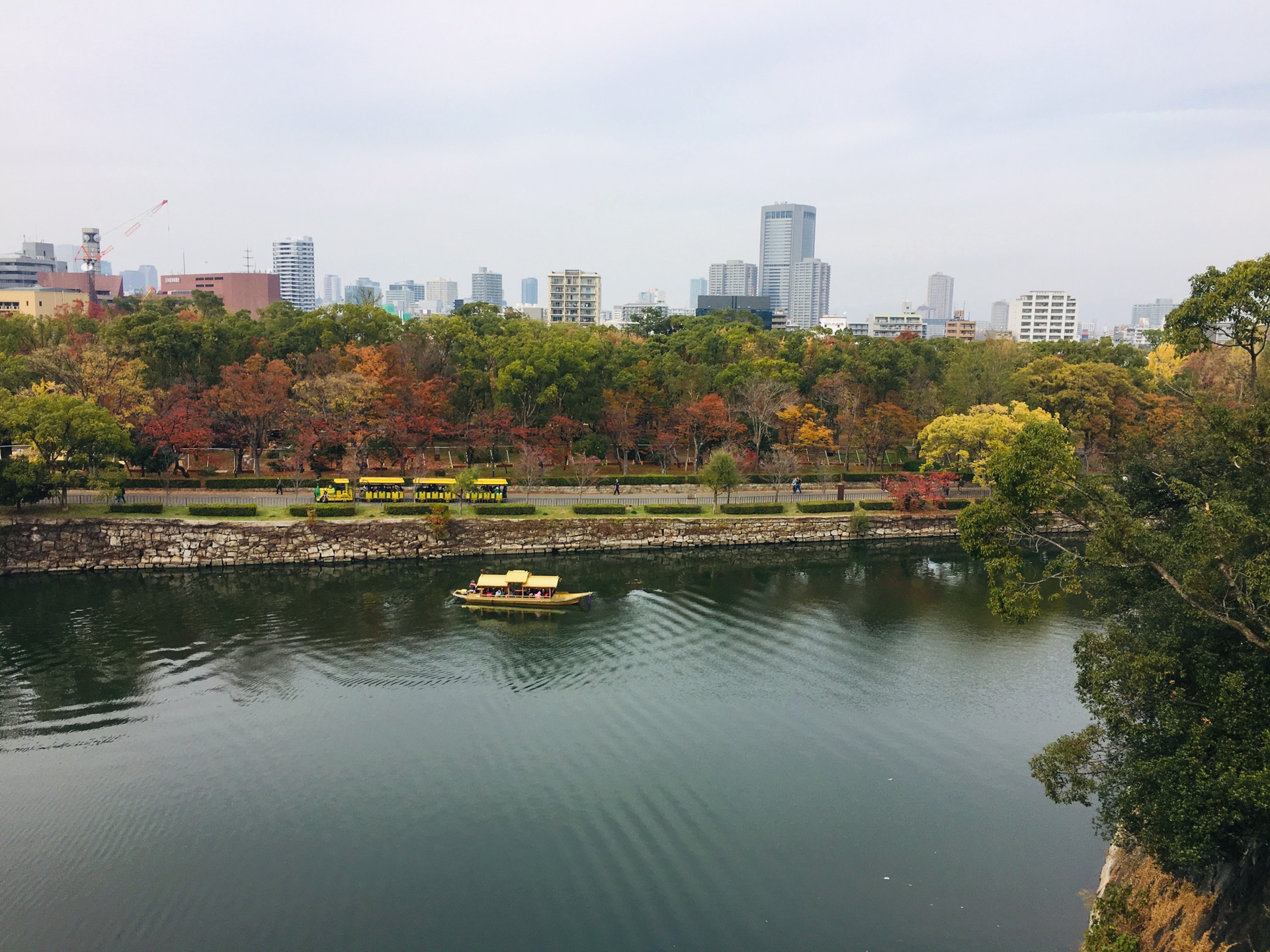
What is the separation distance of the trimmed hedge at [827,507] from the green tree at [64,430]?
32.1 meters

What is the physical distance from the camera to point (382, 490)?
42406mm

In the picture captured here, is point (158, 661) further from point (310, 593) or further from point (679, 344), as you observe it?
point (679, 344)

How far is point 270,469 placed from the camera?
48156mm

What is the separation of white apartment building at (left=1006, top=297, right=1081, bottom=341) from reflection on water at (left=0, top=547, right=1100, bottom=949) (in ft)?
513

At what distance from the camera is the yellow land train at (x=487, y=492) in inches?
Result: 1667

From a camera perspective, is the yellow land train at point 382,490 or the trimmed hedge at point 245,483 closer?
the yellow land train at point 382,490

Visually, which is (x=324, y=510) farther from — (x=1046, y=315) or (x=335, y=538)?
(x=1046, y=315)

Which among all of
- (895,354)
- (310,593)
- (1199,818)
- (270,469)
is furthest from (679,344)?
(1199,818)

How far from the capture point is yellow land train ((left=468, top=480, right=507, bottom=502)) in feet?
139

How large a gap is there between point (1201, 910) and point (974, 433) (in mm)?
33157

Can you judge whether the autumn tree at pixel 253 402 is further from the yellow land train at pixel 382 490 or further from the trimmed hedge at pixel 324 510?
the yellow land train at pixel 382 490

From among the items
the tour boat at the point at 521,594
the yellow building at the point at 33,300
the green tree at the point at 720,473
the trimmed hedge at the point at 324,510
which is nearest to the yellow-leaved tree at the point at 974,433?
the green tree at the point at 720,473

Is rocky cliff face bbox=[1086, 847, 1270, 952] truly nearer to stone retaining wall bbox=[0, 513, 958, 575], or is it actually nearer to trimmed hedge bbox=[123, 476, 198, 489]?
stone retaining wall bbox=[0, 513, 958, 575]

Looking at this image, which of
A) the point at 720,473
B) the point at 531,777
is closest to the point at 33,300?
the point at 720,473
